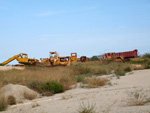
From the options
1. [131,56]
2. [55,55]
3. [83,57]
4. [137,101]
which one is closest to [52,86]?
[137,101]

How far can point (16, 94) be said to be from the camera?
1163 centimetres

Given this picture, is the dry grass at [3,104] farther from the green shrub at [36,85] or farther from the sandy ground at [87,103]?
the green shrub at [36,85]

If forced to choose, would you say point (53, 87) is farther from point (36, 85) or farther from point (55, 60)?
point (55, 60)

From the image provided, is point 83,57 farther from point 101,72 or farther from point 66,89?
point 66,89

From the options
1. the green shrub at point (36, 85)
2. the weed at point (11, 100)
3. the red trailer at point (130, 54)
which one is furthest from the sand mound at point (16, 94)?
the red trailer at point (130, 54)

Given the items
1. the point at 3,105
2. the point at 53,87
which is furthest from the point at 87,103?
the point at 53,87

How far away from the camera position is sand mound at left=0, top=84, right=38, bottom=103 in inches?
439

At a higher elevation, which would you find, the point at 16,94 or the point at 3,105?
the point at 16,94

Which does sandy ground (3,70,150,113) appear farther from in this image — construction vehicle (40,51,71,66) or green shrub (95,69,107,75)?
construction vehicle (40,51,71,66)

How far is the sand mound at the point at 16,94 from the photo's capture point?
11.1 m

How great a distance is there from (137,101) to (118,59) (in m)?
32.6

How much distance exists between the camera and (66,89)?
14422 millimetres

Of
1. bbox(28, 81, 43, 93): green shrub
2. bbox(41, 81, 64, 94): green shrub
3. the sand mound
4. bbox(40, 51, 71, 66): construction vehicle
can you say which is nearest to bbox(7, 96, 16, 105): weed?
the sand mound

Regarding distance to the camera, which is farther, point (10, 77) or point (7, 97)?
point (10, 77)
